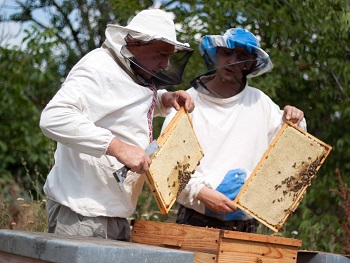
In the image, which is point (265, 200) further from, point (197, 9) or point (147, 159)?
point (197, 9)

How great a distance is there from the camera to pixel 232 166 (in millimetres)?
4168

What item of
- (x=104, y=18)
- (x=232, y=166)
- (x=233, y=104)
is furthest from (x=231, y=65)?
(x=104, y=18)

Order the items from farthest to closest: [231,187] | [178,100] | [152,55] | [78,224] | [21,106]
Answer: [21,106]
[231,187]
[178,100]
[152,55]
[78,224]

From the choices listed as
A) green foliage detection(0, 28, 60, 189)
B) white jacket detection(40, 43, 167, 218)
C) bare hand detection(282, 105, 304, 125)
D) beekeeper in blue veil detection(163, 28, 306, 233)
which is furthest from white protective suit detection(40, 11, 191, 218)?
green foliage detection(0, 28, 60, 189)

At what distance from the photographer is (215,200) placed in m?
3.95

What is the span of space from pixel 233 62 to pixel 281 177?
792mm

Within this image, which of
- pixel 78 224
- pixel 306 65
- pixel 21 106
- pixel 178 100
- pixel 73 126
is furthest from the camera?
pixel 21 106

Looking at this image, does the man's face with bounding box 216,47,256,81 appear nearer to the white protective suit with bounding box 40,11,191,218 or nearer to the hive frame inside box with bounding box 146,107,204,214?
the hive frame inside box with bounding box 146,107,204,214

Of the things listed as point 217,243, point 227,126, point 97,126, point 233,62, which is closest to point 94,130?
point 97,126

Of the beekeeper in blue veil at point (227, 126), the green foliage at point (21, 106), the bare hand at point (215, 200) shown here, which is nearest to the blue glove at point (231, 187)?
the beekeeper in blue veil at point (227, 126)

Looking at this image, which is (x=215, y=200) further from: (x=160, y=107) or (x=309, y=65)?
(x=309, y=65)

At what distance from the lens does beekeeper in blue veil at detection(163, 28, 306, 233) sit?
4078 millimetres

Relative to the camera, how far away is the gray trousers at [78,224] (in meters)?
3.42

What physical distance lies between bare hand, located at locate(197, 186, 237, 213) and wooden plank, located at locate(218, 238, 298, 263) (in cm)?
45
